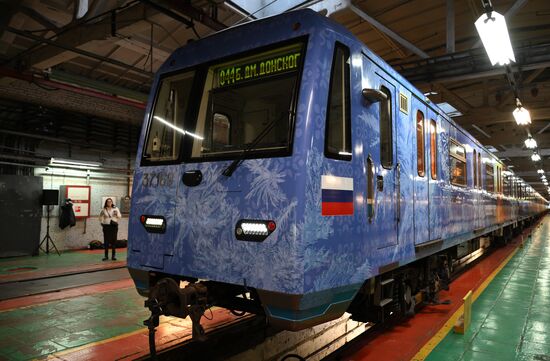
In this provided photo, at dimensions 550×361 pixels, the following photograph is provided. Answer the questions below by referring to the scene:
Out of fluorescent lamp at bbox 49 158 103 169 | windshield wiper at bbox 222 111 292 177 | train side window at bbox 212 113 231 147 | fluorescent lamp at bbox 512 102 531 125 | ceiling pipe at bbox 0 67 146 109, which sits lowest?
windshield wiper at bbox 222 111 292 177

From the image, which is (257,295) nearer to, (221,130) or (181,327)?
(221,130)

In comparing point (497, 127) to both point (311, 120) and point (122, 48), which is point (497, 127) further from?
point (311, 120)

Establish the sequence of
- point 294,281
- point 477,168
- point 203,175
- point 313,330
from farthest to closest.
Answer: point 477,168
point 313,330
point 203,175
point 294,281

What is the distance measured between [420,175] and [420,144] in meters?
0.43

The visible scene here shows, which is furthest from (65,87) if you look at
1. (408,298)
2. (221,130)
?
(408,298)

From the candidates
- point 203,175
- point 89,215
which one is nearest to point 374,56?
point 203,175

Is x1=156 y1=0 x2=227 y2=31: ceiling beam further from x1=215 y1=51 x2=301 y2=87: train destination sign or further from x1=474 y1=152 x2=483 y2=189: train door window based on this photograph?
x1=474 y1=152 x2=483 y2=189: train door window

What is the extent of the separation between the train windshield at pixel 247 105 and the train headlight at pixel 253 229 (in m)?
0.53

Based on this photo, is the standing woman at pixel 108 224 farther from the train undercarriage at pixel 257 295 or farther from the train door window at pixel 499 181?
the train door window at pixel 499 181

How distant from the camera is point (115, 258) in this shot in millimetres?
11297

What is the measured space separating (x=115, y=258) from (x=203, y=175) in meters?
9.16

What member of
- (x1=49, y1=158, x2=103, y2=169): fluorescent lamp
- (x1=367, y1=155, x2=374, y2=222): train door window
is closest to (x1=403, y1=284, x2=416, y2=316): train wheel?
(x1=367, y1=155, x2=374, y2=222): train door window

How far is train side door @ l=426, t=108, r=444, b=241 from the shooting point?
5.19m

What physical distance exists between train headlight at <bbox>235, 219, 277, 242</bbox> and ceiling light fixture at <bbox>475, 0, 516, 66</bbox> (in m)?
4.16
